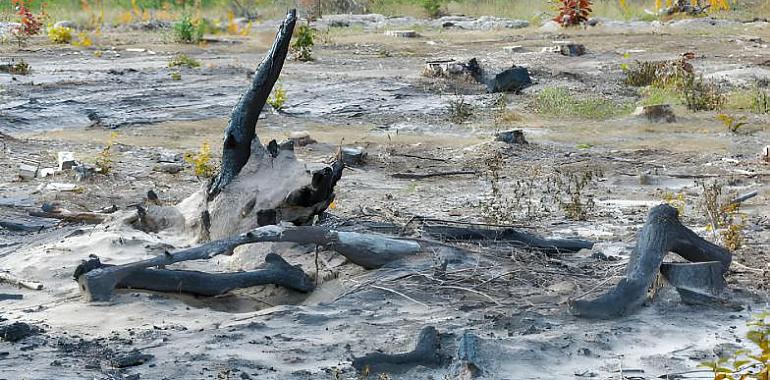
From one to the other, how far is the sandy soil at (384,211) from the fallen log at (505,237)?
11 cm

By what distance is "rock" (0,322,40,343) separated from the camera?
480 cm

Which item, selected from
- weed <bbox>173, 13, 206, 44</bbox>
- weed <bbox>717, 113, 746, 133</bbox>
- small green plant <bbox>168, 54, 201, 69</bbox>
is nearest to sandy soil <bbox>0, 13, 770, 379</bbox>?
weed <bbox>717, 113, 746, 133</bbox>

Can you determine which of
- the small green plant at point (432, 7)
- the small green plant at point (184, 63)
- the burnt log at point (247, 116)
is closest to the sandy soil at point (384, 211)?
the small green plant at point (184, 63)

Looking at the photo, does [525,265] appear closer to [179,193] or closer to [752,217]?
[752,217]

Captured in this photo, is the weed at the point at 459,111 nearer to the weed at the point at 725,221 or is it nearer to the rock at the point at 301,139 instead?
the rock at the point at 301,139

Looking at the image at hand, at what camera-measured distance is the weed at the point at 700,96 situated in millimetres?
12812

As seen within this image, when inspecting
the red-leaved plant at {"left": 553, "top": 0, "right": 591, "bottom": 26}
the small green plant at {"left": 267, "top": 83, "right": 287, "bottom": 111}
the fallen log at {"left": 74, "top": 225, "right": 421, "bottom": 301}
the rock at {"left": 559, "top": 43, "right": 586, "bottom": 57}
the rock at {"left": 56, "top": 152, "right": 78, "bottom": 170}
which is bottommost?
the rock at {"left": 56, "top": 152, "right": 78, "bottom": 170}

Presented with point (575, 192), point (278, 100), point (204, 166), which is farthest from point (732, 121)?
point (204, 166)

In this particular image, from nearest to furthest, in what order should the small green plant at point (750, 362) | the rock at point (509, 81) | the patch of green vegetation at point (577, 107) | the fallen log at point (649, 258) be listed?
the small green plant at point (750, 362), the fallen log at point (649, 258), the patch of green vegetation at point (577, 107), the rock at point (509, 81)

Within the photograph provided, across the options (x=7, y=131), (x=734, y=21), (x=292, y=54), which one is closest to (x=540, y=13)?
(x=734, y=21)

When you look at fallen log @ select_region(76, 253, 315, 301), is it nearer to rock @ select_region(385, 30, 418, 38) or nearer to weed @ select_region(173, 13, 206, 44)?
weed @ select_region(173, 13, 206, 44)

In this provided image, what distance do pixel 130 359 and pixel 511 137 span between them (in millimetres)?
6715

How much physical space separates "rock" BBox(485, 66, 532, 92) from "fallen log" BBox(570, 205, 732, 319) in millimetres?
8515

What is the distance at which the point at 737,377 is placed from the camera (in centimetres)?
460
